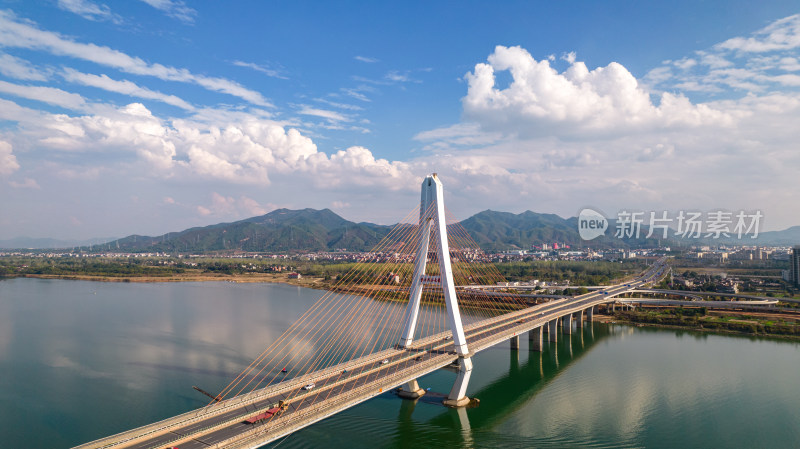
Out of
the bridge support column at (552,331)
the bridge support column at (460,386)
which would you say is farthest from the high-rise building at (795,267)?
the bridge support column at (460,386)

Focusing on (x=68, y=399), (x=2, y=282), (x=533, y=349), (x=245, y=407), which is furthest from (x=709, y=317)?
(x=2, y=282)

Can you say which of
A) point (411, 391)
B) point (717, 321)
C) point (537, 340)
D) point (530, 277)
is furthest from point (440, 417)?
point (530, 277)

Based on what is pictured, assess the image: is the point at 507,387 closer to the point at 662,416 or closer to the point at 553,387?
the point at 553,387

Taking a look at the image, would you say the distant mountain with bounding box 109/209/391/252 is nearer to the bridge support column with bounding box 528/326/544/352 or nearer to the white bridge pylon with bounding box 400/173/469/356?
the bridge support column with bounding box 528/326/544/352

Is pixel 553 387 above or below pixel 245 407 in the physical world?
below

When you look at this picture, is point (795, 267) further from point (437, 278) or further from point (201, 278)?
point (201, 278)

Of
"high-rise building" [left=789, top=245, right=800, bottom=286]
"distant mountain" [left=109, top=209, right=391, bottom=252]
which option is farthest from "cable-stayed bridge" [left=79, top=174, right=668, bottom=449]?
"distant mountain" [left=109, top=209, right=391, bottom=252]

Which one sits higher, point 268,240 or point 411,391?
point 268,240
